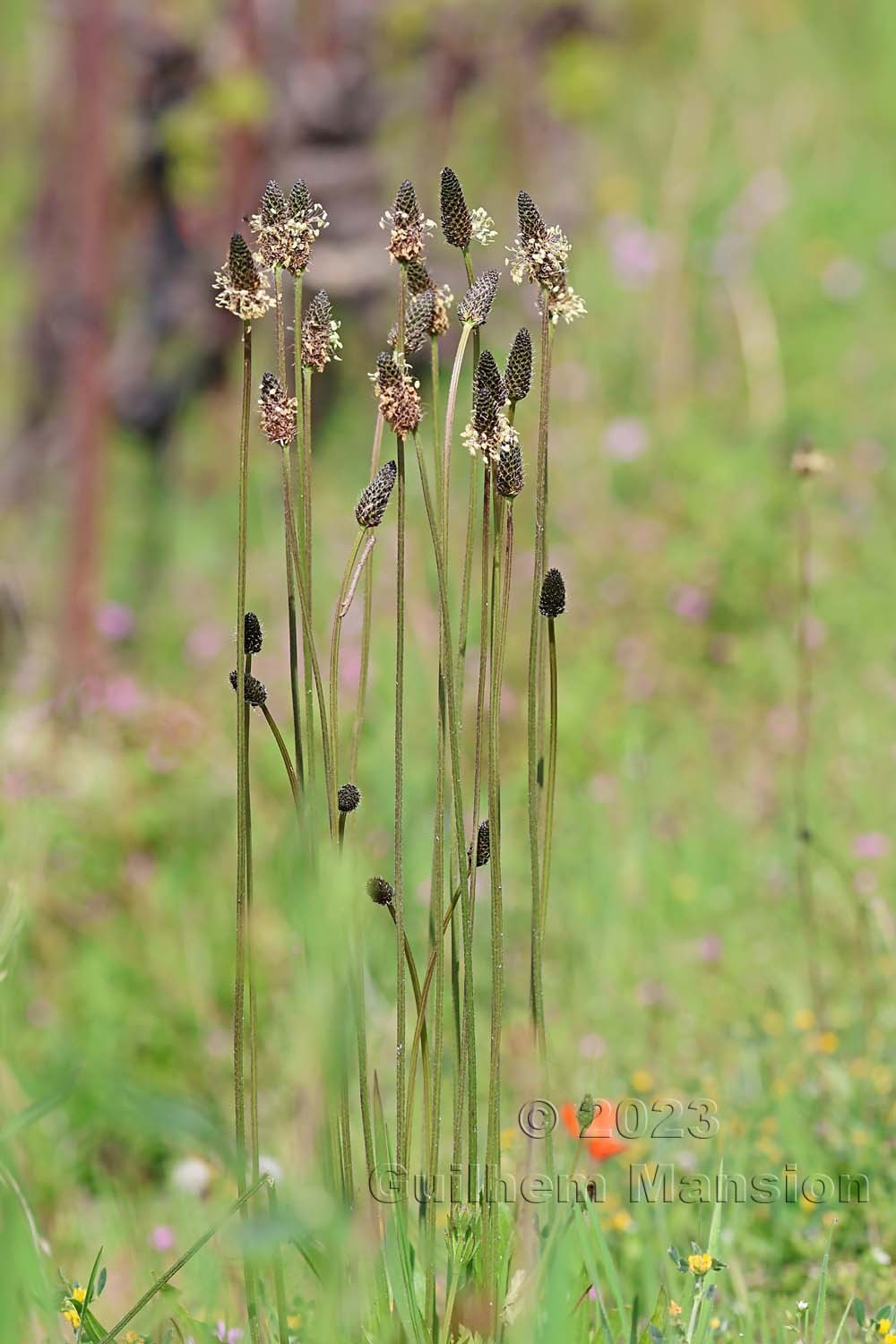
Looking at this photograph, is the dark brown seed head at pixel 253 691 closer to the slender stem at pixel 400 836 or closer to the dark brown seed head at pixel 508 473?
the slender stem at pixel 400 836

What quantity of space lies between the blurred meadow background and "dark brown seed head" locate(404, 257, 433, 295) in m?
0.48

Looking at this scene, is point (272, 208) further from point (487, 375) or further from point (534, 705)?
point (534, 705)

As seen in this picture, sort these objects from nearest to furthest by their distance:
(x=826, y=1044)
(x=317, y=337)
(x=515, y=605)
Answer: (x=317, y=337) < (x=826, y=1044) < (x=515, y=605)

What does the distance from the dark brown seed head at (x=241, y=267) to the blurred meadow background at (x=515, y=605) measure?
1.45 feet

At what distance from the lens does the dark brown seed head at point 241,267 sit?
1.00m

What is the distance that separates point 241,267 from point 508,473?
0.84 feet

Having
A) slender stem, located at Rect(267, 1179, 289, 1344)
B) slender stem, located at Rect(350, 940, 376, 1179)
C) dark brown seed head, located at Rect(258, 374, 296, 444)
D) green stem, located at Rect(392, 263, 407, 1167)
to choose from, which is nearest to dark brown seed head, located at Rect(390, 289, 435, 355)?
green stem, located at Rect(392, 263, 407, 1167)

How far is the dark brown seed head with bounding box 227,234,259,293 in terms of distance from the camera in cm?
100

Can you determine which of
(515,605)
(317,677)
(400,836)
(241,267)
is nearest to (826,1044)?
(400,836)

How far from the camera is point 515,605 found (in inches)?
159

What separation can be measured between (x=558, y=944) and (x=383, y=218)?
6.01 feet

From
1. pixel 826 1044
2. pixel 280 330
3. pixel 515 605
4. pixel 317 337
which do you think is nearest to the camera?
pixel 280 330

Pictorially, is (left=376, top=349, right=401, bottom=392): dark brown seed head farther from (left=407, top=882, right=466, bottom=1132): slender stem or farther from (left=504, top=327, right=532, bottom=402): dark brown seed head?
(left=407, top=882, right=466, bottom=1132): slender stem

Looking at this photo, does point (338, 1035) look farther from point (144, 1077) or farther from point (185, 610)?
point (185, 610)
